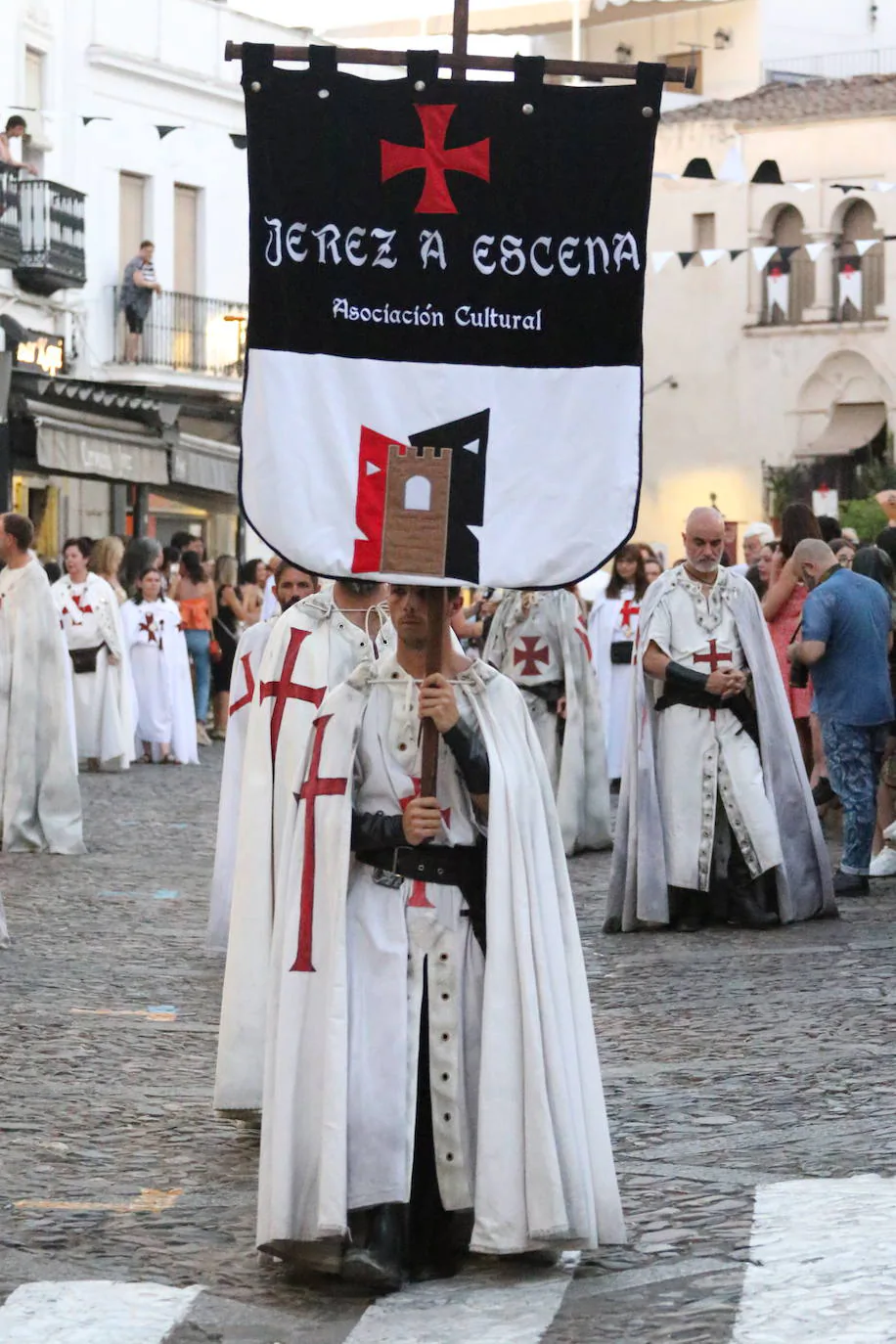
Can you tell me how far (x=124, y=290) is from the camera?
39.4 meters

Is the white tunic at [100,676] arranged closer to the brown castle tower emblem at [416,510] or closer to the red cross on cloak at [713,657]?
the red cross on cloak at [713,657]

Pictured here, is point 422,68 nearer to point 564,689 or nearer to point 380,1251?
point 380,1251

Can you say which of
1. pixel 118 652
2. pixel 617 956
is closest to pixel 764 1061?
pixel 617 956

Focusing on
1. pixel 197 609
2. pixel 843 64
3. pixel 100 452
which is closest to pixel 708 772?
pixel 197 609

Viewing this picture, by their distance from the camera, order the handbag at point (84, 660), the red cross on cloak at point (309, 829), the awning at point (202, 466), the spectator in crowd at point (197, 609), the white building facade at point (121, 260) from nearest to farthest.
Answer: the red cross on cloak at point (309, 829) → the handbag at point (84, 660) → the spectator in crowd at point (197, 609) → the white building facade at point (121, 260) → the awning at point (202, 466)

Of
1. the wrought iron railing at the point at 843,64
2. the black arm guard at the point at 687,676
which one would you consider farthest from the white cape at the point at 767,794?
the wrought iron railing at the point at 843,64

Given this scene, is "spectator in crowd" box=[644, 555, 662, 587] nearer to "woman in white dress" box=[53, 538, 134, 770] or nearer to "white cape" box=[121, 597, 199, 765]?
"woman in white dress" box=[53, 538, 134, 770]

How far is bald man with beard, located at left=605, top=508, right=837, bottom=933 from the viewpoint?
12.4m

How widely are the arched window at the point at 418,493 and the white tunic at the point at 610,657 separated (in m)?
13.8

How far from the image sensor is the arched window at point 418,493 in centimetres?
621

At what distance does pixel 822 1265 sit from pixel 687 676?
6.56 m

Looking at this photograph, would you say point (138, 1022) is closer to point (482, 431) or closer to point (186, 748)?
point (482, 431)

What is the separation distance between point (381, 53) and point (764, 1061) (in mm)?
3697

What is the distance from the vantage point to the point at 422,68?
636 cm
